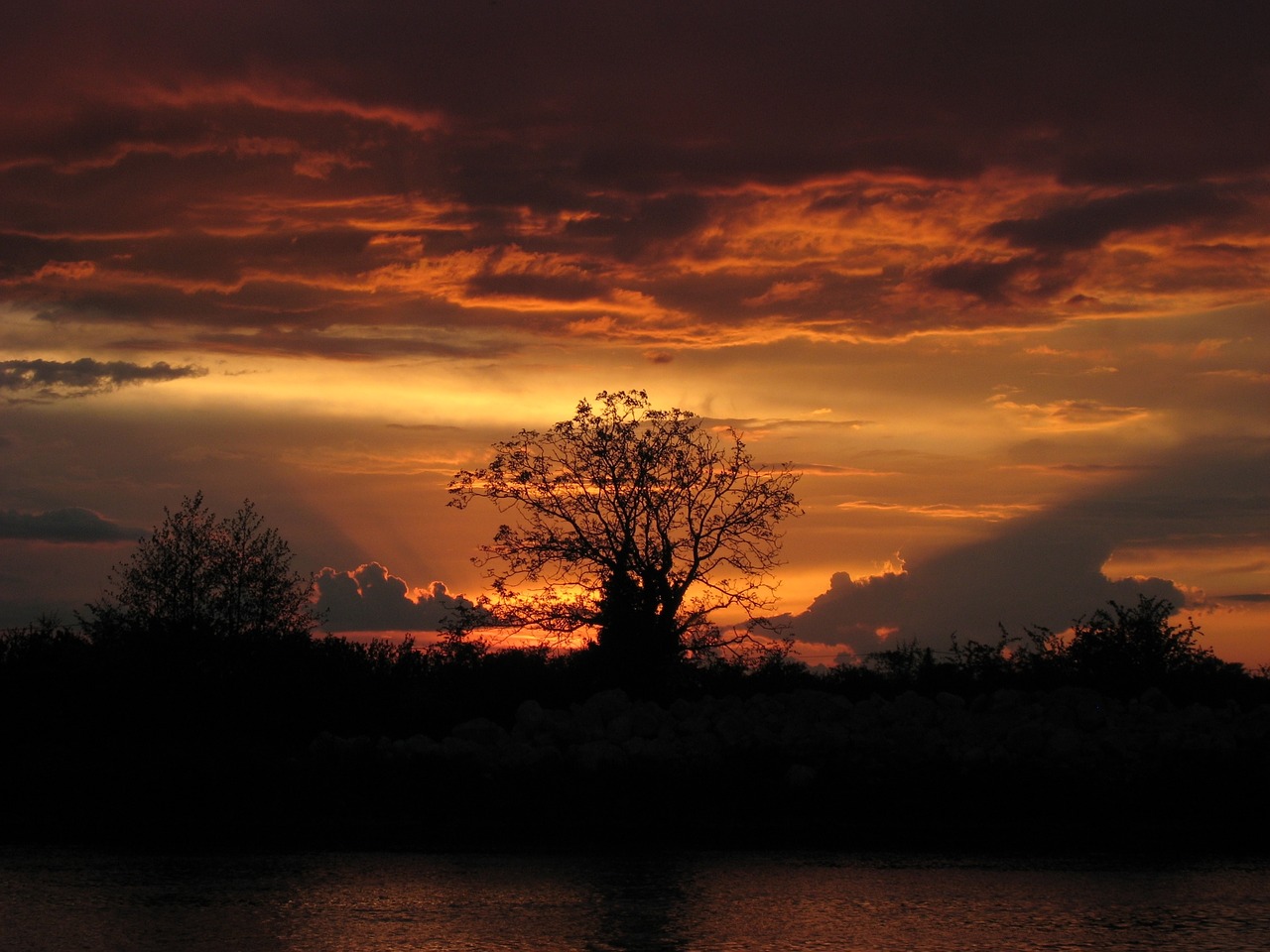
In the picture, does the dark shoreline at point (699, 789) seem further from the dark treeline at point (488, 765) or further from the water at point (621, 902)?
the water at point (621, 902)

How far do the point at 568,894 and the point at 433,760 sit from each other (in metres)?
5.27

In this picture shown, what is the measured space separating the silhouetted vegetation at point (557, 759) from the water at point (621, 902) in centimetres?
148

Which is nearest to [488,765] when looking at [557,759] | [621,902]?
[557,759]

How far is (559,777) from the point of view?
47.7ft

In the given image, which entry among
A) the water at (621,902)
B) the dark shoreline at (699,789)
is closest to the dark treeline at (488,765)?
the dark shoreline at (699,789)

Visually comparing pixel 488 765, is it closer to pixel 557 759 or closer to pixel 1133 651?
pixel 557 759

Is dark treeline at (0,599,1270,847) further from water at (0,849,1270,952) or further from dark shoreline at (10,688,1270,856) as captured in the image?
water at (0,849,1270,952)

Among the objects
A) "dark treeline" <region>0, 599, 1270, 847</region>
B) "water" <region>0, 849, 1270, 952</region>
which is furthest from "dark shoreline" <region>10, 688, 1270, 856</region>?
"water" <region>0, 849, 1270, 952</region>

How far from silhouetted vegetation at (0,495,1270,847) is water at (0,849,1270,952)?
58.3 inches

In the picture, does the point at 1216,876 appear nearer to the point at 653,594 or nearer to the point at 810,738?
the point at 810,738

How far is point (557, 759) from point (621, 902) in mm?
5456

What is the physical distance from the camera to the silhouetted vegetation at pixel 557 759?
1341 cm

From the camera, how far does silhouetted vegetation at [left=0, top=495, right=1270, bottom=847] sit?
1341 centimetres

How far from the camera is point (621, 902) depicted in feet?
31.2
